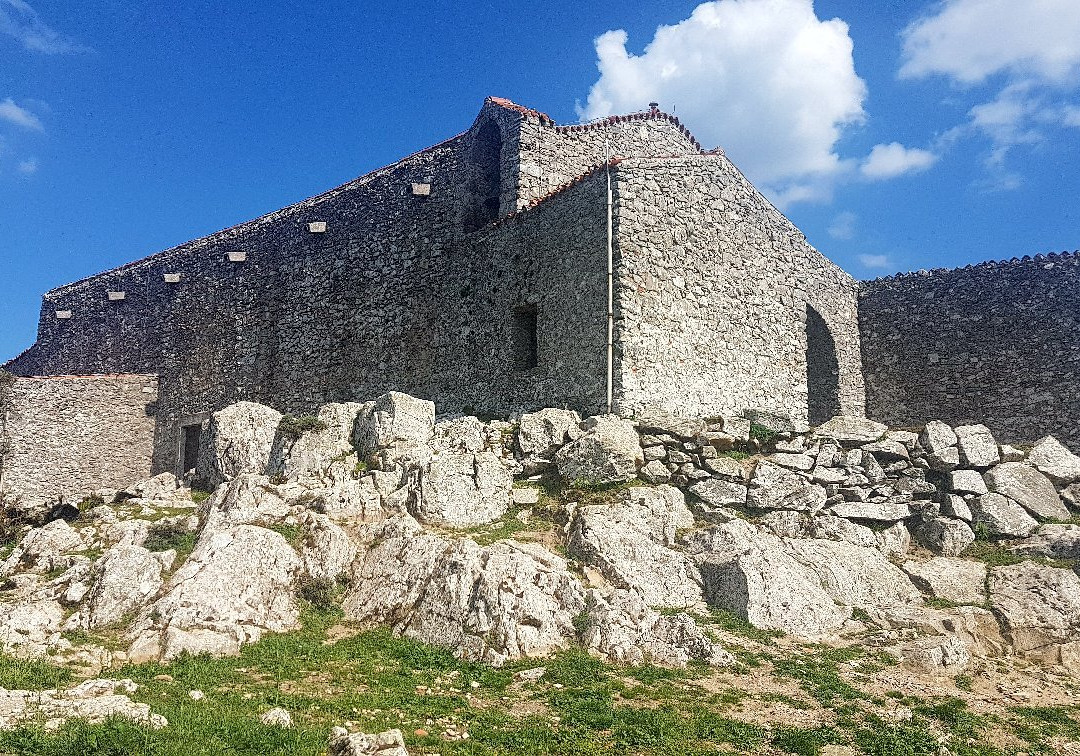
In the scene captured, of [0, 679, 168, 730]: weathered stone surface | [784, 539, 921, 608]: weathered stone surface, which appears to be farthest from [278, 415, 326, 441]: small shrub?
[784, 539, 921, 608]: weathered stone surface

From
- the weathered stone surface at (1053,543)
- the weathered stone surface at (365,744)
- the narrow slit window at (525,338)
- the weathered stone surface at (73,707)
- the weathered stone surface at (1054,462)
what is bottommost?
the weathered stone surface at (365,744)

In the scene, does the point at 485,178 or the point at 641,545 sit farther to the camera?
the point at 485,178

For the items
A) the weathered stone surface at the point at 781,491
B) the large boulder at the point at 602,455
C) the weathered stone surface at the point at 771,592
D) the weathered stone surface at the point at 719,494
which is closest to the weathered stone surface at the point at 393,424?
the large boulder at the point at 602,455

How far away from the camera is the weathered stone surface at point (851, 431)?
15500 millimetres

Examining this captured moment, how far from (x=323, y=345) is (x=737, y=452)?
14567 millimetres

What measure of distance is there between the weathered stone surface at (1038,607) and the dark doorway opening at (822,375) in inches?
441

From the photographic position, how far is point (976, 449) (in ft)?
50.0

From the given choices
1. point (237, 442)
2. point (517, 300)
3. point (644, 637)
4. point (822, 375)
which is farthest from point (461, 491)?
point (822, 375)

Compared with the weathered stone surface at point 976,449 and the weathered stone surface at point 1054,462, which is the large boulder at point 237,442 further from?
the weathered stone surface at point 1054,462

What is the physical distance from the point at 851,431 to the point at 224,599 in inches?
481

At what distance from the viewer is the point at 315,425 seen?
1540cm

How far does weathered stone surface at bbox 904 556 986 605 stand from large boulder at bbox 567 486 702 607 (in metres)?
3.93

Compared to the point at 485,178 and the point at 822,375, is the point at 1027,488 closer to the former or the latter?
the point at 822,375

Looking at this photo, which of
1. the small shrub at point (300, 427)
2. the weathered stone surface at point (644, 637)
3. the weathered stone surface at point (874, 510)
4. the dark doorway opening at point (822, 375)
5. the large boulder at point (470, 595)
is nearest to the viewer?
the weathered stone surface at point (644, 637)
